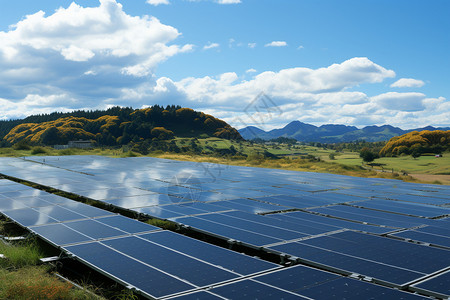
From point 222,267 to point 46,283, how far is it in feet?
11.7

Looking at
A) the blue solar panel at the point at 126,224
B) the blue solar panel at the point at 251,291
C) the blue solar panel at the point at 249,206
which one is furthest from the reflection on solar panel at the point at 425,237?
the blue solar panel at the point at 126,224

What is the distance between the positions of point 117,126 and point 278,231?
101 metres

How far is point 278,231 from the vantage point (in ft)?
34.5

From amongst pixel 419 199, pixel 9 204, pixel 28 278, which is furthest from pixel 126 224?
pixel 419 199

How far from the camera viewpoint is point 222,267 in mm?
7512

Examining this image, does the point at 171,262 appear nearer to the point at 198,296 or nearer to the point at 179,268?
the point at 179,268

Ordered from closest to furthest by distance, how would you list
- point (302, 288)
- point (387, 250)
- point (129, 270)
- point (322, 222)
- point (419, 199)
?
point (302, 288) → point (129, 270) → point (387, 250) → point (322, 222) → point (419, 199)

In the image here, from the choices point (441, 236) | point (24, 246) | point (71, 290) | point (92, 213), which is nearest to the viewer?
point (71, 290)

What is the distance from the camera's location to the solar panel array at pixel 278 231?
6.77 metres

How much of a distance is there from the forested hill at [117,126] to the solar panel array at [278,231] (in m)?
61.7

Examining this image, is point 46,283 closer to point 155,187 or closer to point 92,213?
point 92,213

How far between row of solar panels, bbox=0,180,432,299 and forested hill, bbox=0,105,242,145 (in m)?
69.0

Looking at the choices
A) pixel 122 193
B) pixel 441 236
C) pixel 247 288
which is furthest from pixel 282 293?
pixel 122 193

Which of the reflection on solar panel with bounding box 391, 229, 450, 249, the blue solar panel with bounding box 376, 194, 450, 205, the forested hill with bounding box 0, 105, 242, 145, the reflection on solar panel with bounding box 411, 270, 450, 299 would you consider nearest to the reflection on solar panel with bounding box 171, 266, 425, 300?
the reflection on solar panel with bounding box 411, 270, 450, 299
